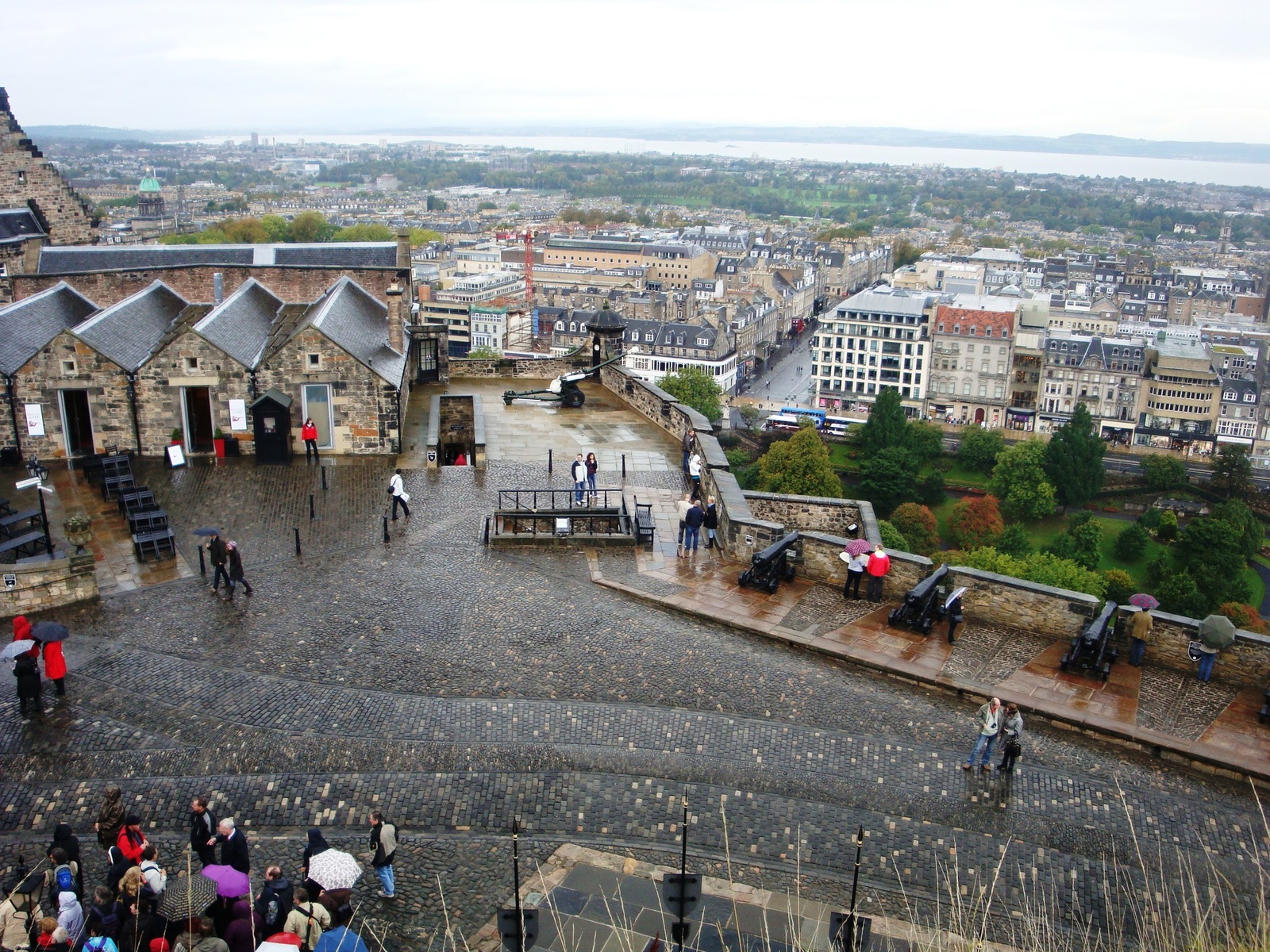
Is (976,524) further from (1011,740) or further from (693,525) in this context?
(1011,740)

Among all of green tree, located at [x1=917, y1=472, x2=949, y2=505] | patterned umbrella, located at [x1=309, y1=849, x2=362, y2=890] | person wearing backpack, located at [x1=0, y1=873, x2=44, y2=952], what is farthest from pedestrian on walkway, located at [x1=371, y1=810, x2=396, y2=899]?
green tree, located at [x1=917, y1=472, x2=949, y2=505]

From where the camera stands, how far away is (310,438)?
78.7 ft

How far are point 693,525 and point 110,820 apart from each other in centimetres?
1040

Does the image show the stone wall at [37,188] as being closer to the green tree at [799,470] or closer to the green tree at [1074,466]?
the green tree at [799,470]

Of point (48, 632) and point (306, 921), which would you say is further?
point (48, 632)

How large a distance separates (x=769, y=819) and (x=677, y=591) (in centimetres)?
603

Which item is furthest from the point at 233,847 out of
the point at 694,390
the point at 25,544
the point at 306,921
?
the point at 694,390

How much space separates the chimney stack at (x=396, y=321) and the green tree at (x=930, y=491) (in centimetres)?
8222

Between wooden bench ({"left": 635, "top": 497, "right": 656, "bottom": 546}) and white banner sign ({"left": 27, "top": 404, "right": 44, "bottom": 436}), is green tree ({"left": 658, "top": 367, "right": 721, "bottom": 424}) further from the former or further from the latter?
wooden bench ({"left": 635, "top": 497, "right": 656, "bottom": 546})

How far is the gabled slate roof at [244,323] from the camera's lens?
24.5m

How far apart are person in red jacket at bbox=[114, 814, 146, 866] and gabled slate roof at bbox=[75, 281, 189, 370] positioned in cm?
1581

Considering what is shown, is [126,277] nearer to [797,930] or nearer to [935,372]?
[797,930]

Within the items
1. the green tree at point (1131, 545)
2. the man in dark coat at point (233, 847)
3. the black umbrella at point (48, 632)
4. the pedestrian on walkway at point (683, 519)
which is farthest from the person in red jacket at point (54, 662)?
the green tree at point (1131, 545)

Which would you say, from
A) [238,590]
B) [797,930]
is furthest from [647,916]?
[238,590]
